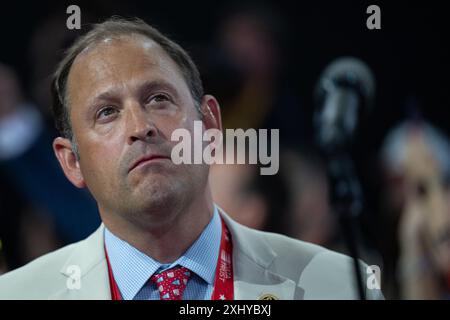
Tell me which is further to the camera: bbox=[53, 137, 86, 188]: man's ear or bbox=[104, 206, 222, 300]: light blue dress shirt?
bbox=[53, 137, 86, 188]: man's ear

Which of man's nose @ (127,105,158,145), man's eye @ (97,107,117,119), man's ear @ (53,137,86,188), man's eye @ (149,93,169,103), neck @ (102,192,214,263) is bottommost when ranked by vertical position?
neck @ (102,192,214,263)

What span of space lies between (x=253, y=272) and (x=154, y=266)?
13.0 inches

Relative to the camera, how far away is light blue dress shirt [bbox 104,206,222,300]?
2.54 meters

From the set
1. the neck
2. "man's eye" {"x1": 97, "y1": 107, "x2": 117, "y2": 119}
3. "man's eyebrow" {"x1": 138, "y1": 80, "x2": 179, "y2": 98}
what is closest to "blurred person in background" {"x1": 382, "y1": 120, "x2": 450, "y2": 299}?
the neck

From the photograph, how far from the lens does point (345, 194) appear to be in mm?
2684

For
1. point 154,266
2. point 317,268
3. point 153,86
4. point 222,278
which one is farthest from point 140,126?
point 317,268

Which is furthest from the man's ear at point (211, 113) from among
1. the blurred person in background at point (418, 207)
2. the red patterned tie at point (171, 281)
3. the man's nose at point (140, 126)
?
the blurred person in background at point (418, 207)

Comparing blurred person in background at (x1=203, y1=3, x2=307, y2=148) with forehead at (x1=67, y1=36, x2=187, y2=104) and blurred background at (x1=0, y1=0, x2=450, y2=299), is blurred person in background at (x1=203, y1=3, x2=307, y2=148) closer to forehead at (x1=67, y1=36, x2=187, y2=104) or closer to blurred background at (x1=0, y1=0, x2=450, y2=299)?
blurred background at (x1=0, y1=0, x2=450, y2=299)

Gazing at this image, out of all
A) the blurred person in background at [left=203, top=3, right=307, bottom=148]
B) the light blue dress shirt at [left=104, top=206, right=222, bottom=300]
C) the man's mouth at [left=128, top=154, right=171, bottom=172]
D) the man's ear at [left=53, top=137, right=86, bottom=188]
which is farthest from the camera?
the blurred person in background at [left=203, top=3, right=307, bottom=148]

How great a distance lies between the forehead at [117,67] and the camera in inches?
98.8

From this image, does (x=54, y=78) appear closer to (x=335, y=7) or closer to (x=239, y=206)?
(x=239, y=206)

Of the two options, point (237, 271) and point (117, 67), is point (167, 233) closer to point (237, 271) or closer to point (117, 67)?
point (237, 271)

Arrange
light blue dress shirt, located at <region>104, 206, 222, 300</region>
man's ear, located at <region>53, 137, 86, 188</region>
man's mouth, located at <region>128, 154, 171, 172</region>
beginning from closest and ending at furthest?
man's mouth, located at <region>128, 154, 171, 172</region> → light blue dress shirt, located at <region>104, 206, 222, 300</region> → man's ear, located at <region>53, 137, 86, 188</region>

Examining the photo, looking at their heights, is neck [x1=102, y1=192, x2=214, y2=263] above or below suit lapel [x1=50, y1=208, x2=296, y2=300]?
above
